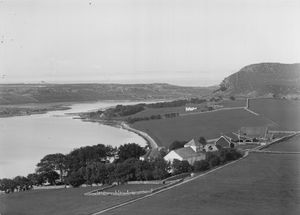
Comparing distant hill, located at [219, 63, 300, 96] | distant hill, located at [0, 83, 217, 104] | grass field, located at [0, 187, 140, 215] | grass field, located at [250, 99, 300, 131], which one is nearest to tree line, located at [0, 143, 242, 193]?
grass field, located at [0, 187, 140, 215]

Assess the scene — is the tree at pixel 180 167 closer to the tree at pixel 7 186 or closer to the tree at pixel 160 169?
the tree at pixel 160 169

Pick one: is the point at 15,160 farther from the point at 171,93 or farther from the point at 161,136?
the point at 171,93

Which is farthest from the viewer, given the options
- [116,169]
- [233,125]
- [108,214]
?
[233,125]

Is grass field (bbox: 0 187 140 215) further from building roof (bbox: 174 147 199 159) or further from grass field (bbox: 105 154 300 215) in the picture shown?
building roof (bbox: 174 147 199 159)

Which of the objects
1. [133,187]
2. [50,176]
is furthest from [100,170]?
[50,176]

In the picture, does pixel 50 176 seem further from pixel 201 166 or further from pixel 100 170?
pixel 201 166

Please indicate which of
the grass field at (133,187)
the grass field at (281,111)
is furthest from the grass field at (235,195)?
the grass field at (281,111)

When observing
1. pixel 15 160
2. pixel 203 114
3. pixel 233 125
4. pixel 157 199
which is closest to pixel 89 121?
pixel 203 114
